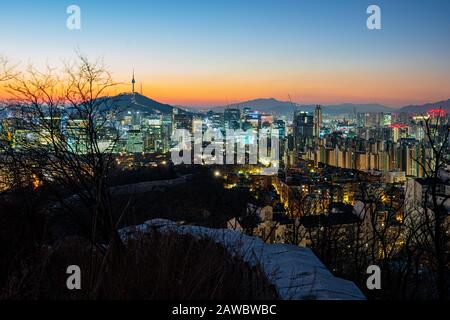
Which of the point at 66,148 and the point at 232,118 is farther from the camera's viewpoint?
the point at 232,118

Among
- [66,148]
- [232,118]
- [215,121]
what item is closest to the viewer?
[66,148]

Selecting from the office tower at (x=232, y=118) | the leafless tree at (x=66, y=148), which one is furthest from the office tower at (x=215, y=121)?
the leafless tree at (x=66, y=148)

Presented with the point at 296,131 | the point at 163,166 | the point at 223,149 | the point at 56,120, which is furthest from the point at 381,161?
the point at 56,120

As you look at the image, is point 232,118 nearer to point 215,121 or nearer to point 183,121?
point 215,121

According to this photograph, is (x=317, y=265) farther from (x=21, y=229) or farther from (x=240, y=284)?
(x=21, y=229)

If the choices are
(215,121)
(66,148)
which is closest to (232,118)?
(215,121)

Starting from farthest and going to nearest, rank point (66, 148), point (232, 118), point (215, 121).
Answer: point (215, 121), point (232, 118), point (66, 148)

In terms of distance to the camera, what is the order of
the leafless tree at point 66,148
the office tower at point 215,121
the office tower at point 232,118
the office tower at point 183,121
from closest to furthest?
the leafless tree at point 66,148 → the office tower at point 232,118 → the office tower at point 215,121 → the office tower at point 183,121

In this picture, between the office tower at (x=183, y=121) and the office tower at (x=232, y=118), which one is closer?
the office tower at (x=232, y=118)

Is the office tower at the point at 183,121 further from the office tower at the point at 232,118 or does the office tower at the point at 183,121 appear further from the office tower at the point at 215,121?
the office tower at the point at 232,118

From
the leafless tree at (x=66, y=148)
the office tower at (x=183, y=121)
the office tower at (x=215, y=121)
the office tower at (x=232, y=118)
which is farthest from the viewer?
the office tower at (x=183, y=121)

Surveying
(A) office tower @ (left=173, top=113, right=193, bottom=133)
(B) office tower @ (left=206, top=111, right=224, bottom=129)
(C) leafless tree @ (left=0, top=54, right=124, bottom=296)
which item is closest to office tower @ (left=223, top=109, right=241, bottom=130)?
(B) office tower @ (left=206, top=111, right=224, bottom=129)
